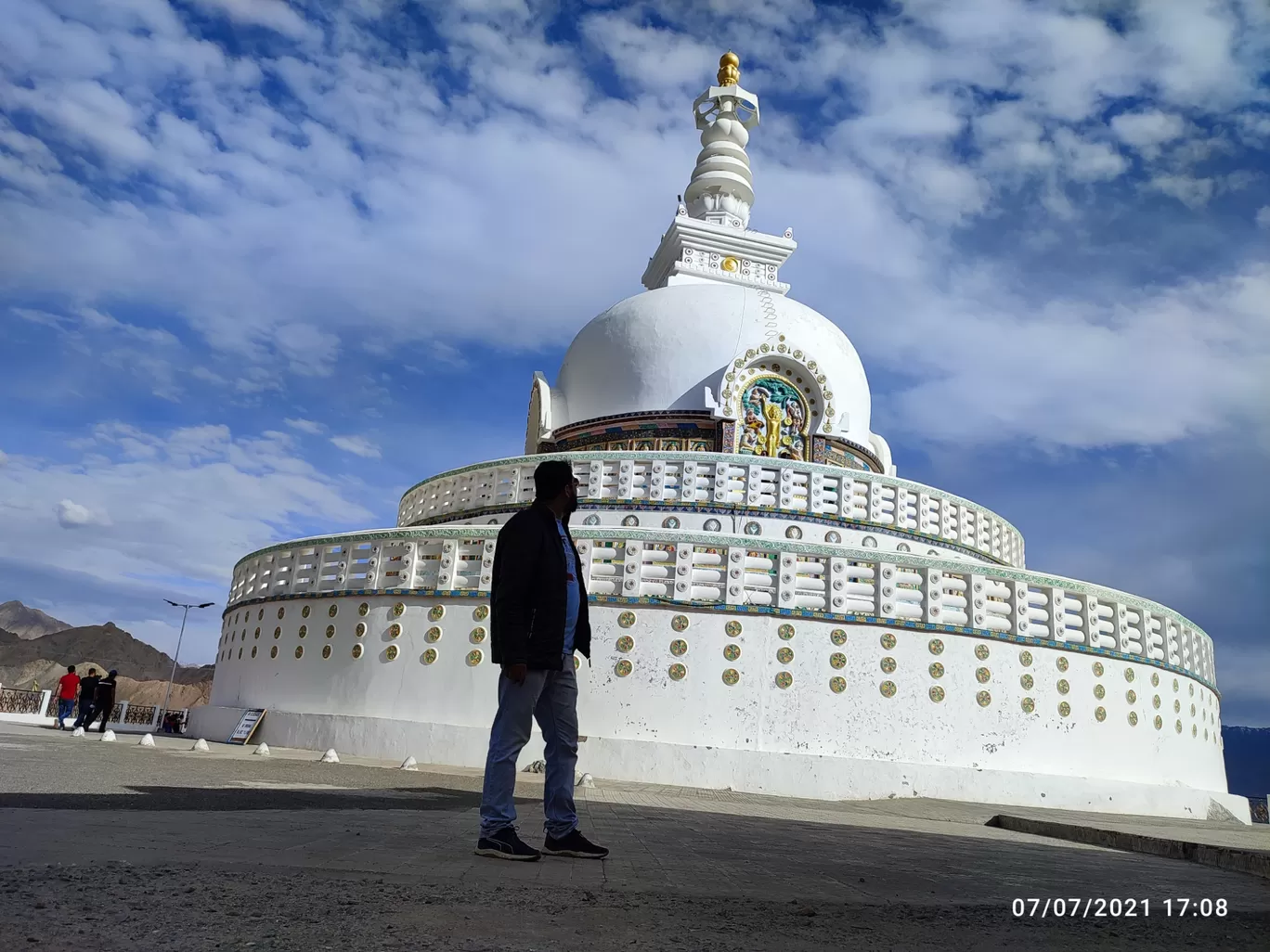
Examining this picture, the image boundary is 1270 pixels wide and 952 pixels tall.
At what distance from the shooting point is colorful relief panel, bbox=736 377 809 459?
18.3m

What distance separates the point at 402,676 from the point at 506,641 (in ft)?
29.0

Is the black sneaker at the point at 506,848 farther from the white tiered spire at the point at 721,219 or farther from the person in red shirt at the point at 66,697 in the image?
the white tiered spire at the point at 721,219

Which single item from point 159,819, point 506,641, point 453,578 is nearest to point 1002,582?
point 453,578

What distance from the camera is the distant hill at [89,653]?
182 ft

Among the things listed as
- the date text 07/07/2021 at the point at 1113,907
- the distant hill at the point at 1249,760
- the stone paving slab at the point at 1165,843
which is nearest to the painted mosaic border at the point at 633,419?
the stone paving slab at the point at 1165,843

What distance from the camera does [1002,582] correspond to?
498 inches

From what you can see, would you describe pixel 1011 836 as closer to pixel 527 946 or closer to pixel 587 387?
pixel 527 946

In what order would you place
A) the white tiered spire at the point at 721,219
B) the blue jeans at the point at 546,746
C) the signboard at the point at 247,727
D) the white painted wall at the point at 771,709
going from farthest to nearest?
the white tiered spire at the point at 721,219
the signboard at the point at 247,727
the white painted wall at the point at 771,709
the blue jeans at the point at 546,746

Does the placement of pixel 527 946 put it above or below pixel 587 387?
below

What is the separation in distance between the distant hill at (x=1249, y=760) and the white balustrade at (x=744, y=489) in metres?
111

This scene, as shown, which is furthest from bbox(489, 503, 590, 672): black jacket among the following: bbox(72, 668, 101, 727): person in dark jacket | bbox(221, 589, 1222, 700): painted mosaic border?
bbox(72, 668, 101, 727): person in dark jacket

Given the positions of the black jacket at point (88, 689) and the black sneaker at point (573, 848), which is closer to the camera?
the black sneaker at point (573, 848)

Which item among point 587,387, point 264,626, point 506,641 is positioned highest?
point 587,387

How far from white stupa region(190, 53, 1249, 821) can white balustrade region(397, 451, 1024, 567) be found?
0.05 metres
